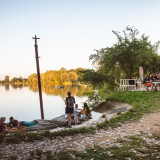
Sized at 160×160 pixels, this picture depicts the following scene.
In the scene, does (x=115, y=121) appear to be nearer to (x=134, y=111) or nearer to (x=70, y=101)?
(x=134, y=111)

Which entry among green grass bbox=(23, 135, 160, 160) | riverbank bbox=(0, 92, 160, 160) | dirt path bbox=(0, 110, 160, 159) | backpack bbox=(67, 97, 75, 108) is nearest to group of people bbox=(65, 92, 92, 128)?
backpack bbox=(67, 97, 75, 108)

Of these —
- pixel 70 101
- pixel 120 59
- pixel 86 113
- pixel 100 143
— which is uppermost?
pixel 120 59

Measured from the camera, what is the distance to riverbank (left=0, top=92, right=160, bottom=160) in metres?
5.82

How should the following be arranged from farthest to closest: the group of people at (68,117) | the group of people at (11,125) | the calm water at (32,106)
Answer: the calm water at (32,106), the group of people at (68,117), the group of people at (11,125)

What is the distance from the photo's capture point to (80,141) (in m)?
7.45

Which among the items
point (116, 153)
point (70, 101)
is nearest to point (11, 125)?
point (70, 101)

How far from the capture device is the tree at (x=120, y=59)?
26.2m

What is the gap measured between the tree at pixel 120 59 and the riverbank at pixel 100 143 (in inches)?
653

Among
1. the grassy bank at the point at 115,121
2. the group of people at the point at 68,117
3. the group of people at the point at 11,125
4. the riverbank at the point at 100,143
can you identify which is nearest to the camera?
the riverbank at the point at 100,143

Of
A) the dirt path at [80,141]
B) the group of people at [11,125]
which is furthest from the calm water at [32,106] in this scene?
the dirt path at [80,141]

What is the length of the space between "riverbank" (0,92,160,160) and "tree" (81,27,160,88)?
1658 cm

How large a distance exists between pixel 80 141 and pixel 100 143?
35.9 inches

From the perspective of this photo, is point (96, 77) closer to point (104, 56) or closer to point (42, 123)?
point (104, 56)

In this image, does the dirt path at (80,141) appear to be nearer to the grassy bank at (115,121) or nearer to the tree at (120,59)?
the grassy bank at (115,121)
